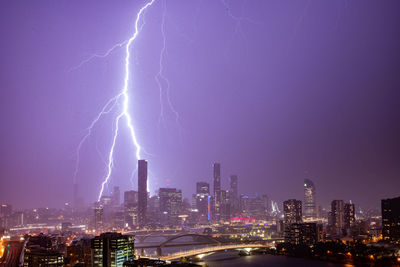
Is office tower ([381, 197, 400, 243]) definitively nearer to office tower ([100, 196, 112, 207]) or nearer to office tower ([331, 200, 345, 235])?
office tower ([331, 200, 345, 235])

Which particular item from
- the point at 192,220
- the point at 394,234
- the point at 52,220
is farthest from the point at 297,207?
the point at 52,220

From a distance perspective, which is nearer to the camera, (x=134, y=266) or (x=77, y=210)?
(x=134, y=266)

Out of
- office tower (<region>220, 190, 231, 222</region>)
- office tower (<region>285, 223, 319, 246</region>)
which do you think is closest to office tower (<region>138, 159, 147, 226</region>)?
office tower (<region>220, 190, 231, 222</region>)

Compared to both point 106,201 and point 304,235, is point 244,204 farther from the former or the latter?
point 304,235

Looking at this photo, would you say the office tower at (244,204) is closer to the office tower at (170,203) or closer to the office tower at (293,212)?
the office tower at (170,203)

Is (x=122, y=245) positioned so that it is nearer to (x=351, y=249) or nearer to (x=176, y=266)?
(x=176, y=266)

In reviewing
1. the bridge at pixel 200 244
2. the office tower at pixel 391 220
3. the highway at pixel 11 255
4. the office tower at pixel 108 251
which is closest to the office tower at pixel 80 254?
the office tower at pixel 108 251

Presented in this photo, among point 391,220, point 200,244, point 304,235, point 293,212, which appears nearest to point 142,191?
point 293,212
